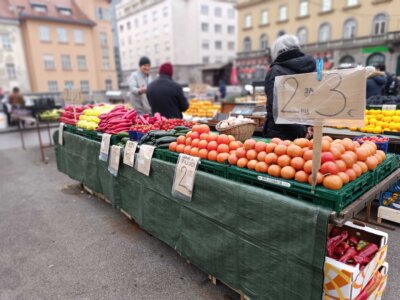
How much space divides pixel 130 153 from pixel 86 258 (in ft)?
3.98

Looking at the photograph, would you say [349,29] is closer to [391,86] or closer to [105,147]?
[391,86]

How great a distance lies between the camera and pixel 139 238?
3.47 m

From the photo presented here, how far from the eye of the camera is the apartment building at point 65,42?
31.4 meters

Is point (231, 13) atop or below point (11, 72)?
atop

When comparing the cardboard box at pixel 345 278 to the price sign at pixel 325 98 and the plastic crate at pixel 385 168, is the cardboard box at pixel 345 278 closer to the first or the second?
the plastic crate at pixel 385 168

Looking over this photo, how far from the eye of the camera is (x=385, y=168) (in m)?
2.34

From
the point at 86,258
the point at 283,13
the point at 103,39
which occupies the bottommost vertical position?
the point at 86,258

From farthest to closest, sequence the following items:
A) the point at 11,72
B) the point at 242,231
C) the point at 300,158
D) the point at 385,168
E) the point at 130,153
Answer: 1. the point at 11,72
2. the point at 130,153
3. the point at 385,168
4. the point at 242,231
5. the point at 300,158

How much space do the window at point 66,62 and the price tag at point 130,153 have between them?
115ft

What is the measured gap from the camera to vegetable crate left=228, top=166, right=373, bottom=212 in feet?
5.60

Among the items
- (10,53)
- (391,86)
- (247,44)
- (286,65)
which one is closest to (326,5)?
(247,44)

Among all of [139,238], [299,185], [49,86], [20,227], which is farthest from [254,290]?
[49,86]

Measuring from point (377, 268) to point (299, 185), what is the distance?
0.97m

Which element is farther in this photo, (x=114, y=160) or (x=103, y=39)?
(x=103, y=39)
